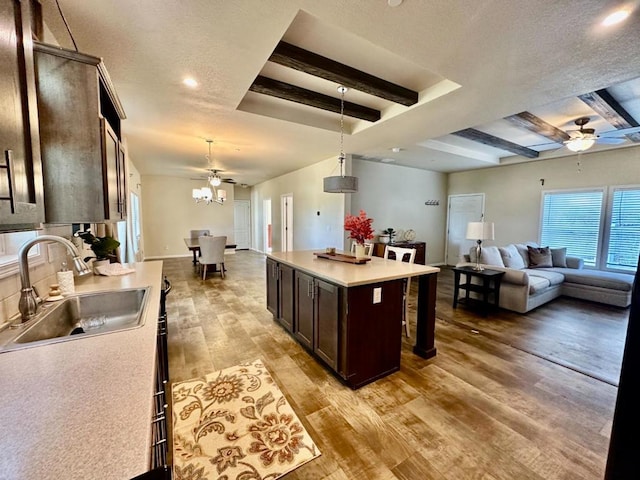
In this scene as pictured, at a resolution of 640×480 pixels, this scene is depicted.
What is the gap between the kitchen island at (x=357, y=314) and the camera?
2264 millimetres

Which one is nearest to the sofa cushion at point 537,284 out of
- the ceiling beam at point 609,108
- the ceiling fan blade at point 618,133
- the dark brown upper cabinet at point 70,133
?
the ceiling fan blade at point 618,133

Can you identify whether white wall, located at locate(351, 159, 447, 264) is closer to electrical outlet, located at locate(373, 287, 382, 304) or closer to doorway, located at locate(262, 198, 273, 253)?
electrical outlet, located at locate(373, 287, 382, 304)

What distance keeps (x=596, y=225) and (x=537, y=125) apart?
2.81 metres

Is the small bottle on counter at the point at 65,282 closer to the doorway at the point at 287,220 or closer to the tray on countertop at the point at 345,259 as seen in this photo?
the tray on countertop at the point at 345,259

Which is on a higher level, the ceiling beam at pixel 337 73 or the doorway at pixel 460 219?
the ceiling beam at pixel 337 73

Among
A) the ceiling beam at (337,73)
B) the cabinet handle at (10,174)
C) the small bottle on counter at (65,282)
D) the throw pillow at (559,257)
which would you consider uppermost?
the ceiling beam at (337,73)

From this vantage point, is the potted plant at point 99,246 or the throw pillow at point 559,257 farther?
the throw pillow at point 559,257

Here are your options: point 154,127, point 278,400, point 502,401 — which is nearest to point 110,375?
point 278,400

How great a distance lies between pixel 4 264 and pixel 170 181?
8.46m

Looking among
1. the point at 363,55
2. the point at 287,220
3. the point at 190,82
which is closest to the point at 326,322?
the point at 363,55

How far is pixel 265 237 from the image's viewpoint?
9.83 m

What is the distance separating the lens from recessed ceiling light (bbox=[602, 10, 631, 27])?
63.7 inches

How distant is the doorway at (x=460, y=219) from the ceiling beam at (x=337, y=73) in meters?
5.10

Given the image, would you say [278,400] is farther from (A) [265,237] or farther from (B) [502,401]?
(A) [265,237]
